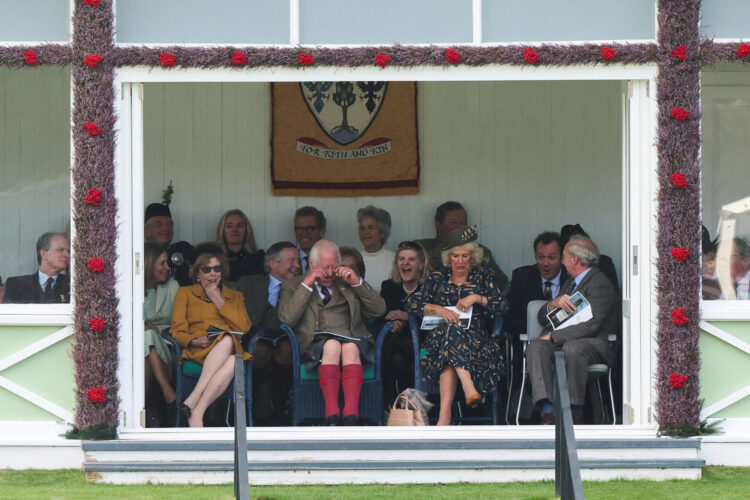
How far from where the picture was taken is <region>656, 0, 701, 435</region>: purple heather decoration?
23.7 ft

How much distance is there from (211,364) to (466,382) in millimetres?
1616

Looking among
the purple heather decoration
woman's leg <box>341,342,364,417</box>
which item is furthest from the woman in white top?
the purple heather decoration

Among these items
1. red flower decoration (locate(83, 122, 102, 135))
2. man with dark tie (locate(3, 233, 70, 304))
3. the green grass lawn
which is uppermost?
red flower decoration (locate(83, 122, 102, 135))

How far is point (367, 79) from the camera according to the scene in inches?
289

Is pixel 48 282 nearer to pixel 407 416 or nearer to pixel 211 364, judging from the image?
pixel 211 364

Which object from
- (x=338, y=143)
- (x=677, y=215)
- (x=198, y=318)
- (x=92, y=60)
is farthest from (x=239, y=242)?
(x=677, y=215)

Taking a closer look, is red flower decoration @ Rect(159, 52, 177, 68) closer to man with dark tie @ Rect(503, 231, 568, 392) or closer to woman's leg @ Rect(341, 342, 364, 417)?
woman's leg @ Rect(341, 342, 364, 417)

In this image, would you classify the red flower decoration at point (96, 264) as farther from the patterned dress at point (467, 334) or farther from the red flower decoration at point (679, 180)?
the red flower decoration at point (679, 180)

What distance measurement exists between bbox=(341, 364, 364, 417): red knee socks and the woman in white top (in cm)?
178

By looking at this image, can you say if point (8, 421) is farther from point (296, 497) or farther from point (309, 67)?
point (309, 67)

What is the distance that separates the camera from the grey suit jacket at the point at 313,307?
26.7 ft

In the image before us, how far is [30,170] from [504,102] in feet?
12.4

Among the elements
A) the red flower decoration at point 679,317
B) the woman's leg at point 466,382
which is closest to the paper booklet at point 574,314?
the woman's leg at point 466,382

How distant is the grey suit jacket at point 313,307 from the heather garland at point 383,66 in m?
1.33
